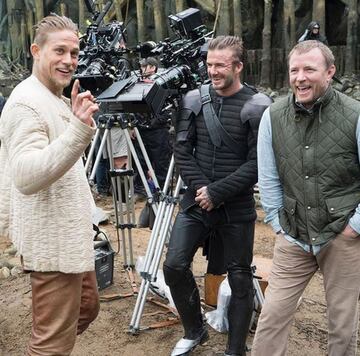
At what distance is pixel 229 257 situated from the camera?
2.92 m

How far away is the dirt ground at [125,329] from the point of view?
322 centimetres

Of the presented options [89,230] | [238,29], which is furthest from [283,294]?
[238,29]

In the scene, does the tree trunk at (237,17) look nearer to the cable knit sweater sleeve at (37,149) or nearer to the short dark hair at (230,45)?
the short dark hair at (230,45)

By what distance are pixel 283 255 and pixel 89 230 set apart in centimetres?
100

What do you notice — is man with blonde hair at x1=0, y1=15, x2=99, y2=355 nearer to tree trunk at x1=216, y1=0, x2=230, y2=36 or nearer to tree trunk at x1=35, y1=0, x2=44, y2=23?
tree trunk at x1=216, y1=0, x2=230, y2=36

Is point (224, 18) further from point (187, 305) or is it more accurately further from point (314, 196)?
point (314, 196)

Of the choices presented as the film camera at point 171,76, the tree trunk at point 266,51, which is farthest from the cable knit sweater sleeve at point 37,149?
the tree trunk at point 266,51

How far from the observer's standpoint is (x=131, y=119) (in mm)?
4016

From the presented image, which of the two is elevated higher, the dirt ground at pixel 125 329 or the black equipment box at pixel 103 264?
the black equipment box at pixel 103 264

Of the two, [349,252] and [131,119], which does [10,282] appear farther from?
[349,252]

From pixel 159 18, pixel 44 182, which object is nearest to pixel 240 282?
pixel 44 182

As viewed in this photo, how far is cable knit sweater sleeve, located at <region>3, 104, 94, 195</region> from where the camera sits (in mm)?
1839

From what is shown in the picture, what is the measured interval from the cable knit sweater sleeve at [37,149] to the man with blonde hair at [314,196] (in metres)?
1.05

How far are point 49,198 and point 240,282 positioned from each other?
4.37 feet
